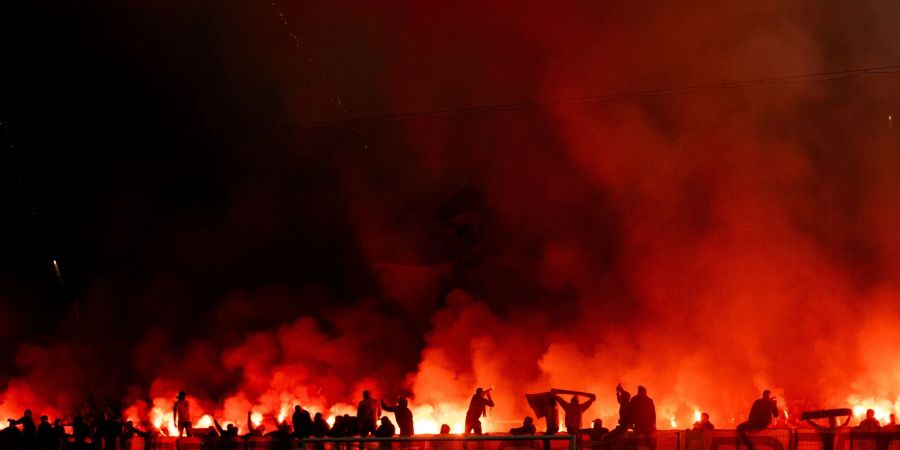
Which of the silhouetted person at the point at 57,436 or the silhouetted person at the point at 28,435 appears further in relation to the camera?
the silhouetted person at the point at 57,436

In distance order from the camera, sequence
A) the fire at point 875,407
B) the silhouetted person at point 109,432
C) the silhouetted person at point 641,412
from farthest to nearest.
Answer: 1. the fire at point 875,407
2. the silhouetted person at point 109,432
3. the silhouetted person at point 641,412

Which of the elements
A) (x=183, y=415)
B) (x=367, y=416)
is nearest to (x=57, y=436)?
(x=183, y=415)

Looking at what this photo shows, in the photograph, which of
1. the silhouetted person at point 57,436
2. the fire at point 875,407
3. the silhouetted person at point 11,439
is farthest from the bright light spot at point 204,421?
the fire at point 875,407

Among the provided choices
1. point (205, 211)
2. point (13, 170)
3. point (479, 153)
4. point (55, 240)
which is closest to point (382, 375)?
point (479, 153)

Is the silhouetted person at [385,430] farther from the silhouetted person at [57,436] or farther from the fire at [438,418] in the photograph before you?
the silhouetted person at [57,436]

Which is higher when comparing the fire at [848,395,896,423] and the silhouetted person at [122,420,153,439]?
the fire at [848,395,896,423]

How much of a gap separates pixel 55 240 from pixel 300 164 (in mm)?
8639

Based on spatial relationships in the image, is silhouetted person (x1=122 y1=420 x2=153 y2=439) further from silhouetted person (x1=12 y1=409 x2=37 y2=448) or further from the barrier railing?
the barrier railing

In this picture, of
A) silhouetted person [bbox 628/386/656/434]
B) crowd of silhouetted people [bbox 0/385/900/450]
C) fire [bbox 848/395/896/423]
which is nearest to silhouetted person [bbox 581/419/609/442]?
crowd of silhouetted people [bbox 0/385/900/450]

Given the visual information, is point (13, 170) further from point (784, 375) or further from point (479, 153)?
point (784, 375)

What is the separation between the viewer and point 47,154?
30.8 metres

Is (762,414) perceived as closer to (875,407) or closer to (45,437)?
(875,407)

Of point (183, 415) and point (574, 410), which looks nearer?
point (574, 410)

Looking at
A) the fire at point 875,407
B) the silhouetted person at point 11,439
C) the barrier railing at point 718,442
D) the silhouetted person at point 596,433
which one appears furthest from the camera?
the fire at point 875,407
